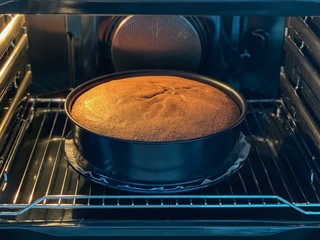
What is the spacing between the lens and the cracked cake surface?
1.26 m

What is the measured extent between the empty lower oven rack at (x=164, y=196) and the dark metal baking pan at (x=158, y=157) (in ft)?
0.15

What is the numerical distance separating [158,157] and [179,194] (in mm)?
127

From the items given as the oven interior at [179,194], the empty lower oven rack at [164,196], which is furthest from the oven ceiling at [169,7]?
the empty lower oven rack at [164,196]

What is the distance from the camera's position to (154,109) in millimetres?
1353

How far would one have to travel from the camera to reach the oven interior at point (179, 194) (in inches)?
47.8

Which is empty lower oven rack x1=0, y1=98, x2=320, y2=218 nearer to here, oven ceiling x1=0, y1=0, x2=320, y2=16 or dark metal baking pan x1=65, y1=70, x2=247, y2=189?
dark metal baking pan x1=65, y1=70, x2=247, y2=189

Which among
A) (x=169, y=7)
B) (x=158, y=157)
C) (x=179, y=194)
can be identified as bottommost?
(x=179, y=194)

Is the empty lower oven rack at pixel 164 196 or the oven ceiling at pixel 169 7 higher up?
the oven ceiling at pixel 169 7

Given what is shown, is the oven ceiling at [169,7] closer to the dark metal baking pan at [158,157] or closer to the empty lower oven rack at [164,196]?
the dark metal baking pan at [158,157]

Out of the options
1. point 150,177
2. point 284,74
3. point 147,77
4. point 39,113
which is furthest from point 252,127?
point 39,113

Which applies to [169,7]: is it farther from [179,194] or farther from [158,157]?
[179,194]

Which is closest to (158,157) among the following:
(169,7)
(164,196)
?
(164,196)

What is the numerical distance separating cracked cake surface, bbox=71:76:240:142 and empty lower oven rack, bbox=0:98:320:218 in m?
0.14

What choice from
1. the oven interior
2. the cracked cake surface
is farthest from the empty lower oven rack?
the cracked cake surface
